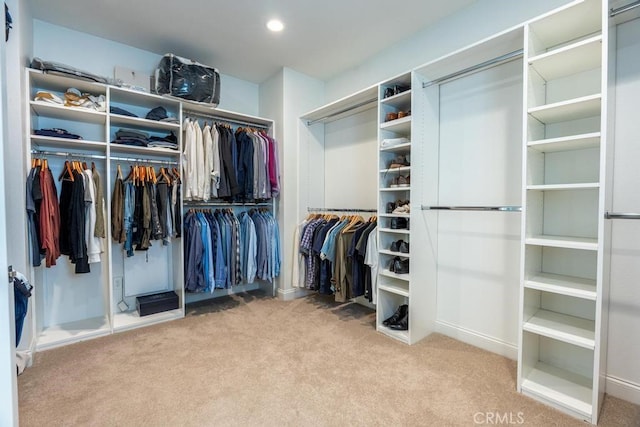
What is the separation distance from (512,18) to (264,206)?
297 centimetres

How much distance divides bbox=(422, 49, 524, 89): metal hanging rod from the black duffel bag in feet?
6.80

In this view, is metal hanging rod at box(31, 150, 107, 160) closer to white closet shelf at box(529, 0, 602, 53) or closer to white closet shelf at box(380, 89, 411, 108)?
white closet shelf at box(380, 89, 411, 108)

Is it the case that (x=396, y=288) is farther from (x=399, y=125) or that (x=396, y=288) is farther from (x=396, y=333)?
(x=399, y=125)

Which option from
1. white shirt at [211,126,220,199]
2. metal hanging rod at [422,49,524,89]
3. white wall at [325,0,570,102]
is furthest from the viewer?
white shirt at [211,126,220,199]

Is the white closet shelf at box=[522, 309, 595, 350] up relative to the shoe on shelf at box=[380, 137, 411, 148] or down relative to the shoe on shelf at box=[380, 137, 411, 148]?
down

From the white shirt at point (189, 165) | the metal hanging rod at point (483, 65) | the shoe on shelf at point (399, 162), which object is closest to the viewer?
the metal hanging rod at point (483, 65)

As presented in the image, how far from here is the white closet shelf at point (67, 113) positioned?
92.2 inches

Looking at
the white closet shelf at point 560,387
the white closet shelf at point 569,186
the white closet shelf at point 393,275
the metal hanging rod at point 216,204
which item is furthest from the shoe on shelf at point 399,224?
the metal hanging rod at point 216,204

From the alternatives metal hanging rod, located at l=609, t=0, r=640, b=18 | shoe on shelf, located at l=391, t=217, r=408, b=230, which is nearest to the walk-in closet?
metal hanging rod, located at l=609, t=0, r=640, b=18

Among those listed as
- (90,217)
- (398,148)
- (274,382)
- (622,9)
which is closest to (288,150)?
(398,148)

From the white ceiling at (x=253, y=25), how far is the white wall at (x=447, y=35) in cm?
8

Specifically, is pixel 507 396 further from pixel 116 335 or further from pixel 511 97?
pixel 116 335

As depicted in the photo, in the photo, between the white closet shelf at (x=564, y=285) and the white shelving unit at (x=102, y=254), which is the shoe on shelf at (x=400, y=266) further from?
the white shelving unit at (x=102, y=254)

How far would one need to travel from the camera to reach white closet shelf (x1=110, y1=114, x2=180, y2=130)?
8.73ft
